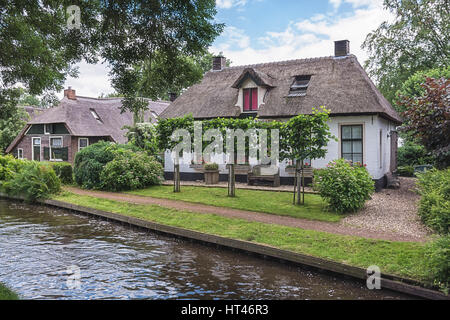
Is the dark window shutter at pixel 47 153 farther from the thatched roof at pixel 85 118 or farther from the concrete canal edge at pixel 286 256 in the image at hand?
the concrete canal edge at pixel 286 256

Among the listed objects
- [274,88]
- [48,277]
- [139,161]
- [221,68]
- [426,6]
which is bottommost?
[48,277]

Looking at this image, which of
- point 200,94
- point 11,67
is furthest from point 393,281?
point 200,94

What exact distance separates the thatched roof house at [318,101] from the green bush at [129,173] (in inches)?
93.8

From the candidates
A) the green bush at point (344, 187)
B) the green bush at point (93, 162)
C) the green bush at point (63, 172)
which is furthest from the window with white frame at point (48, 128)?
the green bush at point (344, 187)

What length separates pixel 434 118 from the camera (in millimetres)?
11102

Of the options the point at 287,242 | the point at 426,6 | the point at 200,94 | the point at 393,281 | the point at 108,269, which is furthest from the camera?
the point at 426,6

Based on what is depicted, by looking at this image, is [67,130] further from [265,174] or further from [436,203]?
[436,203]

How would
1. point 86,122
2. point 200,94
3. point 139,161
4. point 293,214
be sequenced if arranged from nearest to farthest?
1. point 293,214
2. point 139,161
3. point 200,94
4. point 86,122

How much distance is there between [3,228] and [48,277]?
5469 millimetres

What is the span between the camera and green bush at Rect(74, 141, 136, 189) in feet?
58.2

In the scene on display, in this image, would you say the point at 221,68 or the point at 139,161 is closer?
the point at 139,161

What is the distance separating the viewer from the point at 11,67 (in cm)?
870

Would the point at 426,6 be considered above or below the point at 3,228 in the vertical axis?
above

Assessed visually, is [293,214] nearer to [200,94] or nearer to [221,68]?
[200,94]
